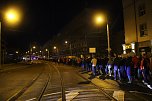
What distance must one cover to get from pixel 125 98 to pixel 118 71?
9.63 metres

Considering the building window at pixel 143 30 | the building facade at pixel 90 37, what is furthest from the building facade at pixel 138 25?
the building facade at pixel 90 37

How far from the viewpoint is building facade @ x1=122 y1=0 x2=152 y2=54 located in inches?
1346

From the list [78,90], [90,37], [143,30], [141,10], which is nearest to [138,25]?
[143,30]

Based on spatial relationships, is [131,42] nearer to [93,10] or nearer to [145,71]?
[145,71]

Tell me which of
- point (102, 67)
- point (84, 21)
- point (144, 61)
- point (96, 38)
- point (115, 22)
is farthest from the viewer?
point (84, 21)

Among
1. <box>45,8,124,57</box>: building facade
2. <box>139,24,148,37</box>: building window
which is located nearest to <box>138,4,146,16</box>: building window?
<box>139,24,148,37</box>: building window

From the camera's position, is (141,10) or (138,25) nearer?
(141,10)

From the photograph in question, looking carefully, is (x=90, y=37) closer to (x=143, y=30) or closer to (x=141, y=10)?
(x=141, y=10)

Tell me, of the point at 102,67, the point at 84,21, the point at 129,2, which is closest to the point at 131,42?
the point at 129,2

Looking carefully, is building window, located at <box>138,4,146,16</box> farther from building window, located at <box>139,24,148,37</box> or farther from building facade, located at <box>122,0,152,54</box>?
building window, located at <box>139,24,148,37</box>

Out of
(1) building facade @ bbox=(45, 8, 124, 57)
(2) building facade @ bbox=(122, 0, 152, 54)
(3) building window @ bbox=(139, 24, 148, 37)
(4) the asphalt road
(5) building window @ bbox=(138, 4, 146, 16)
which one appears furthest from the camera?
(1) building facade @ bbox=(45, 8, 124, 57)

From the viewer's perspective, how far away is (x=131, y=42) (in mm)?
38469

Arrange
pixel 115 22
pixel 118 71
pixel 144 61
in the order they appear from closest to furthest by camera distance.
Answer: pixel 144 61, pixel 118 71, pixel 115 22

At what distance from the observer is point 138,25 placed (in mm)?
37125
